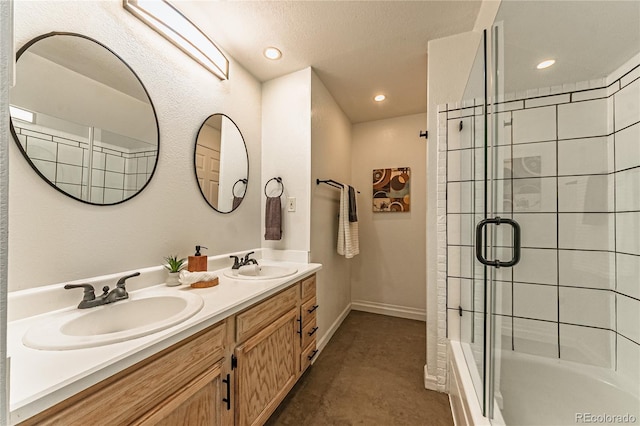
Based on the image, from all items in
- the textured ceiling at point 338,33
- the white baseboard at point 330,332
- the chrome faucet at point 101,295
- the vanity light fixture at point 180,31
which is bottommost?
the white baseboard at point 330,332

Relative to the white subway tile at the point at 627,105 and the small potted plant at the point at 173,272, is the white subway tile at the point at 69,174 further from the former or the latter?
the white subway tile at the point at 627,105

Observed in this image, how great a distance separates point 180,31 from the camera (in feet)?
4.28

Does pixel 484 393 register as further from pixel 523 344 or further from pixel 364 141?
pixel 364 141

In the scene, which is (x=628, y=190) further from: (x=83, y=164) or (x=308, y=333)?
(x=83, y=164)

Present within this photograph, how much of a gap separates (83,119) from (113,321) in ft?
2.80

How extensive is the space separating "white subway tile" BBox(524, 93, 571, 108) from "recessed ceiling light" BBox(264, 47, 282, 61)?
1643 millimetres

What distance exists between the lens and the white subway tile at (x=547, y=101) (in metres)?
1.27

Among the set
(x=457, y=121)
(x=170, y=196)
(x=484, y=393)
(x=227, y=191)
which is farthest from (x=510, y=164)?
(x=170, y=196)

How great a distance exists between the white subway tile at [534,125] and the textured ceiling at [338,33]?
0.70 metres

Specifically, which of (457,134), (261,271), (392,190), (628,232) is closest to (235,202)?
(261,271)

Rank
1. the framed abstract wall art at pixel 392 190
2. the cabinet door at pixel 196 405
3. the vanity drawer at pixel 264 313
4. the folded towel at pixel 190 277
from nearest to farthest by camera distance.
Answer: the cabinet door at pixel 196 405 → the vanity drawer at pixel 264 313 → the folded towel at pixel 190 277 → the framed abstract wall art at pixel 392 190

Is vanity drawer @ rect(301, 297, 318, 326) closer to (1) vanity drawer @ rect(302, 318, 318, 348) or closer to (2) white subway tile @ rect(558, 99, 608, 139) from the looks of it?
(1) vanity drawer @ rect(302, 318, 318, 348)

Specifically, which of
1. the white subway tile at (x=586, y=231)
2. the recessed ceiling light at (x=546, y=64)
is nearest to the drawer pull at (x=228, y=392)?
the white subway tile at (x=586, y=231)

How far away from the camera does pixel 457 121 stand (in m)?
1.59
